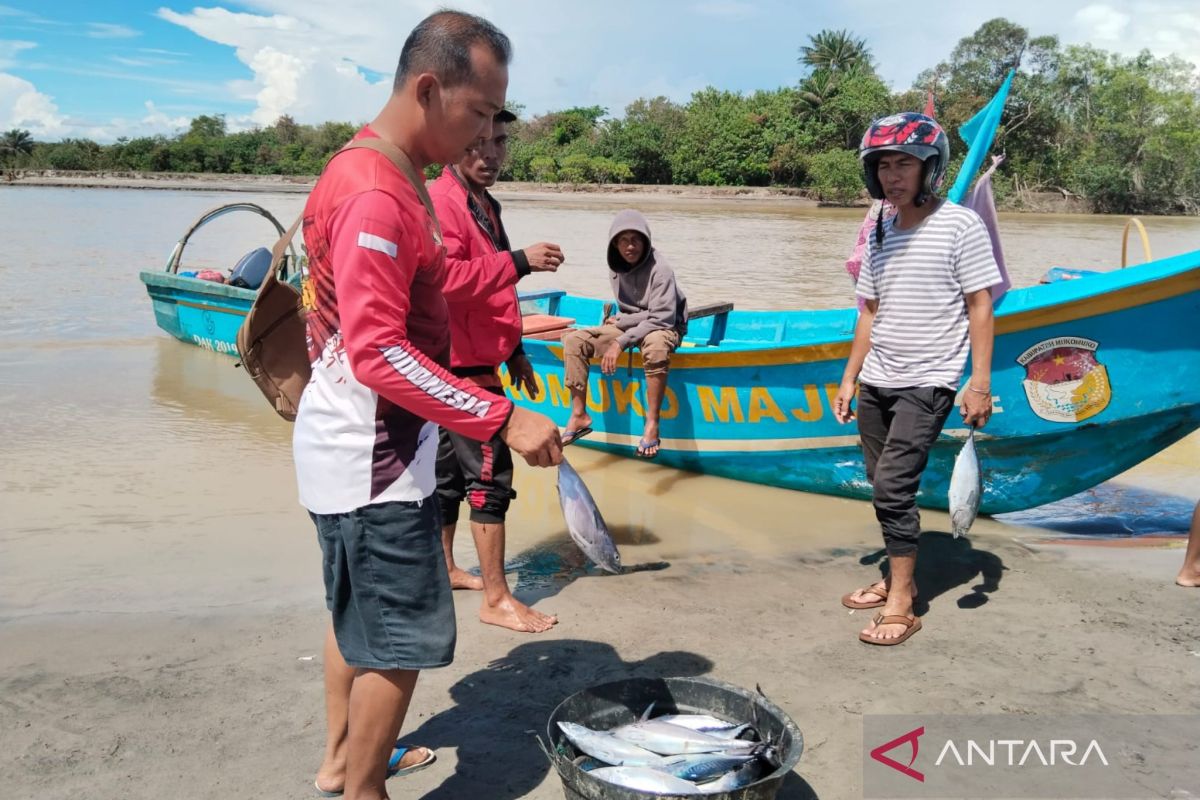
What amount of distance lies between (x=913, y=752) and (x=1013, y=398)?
2.85 meters

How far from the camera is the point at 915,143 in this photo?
365 centimetres

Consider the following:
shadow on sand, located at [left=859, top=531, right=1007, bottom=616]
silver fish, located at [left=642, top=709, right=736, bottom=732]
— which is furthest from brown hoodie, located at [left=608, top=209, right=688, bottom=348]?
silver fish, located at [left=642, top=709, right=736, bottom=732]

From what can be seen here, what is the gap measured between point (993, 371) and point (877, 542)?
1.16 m

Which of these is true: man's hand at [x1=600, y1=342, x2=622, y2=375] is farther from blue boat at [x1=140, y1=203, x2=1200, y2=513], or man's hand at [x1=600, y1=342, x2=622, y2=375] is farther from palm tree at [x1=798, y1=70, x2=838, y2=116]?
palm tree at [x1=798, y1=70, x2=838, y2=116]

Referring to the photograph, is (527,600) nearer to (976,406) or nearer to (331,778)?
(331,778)

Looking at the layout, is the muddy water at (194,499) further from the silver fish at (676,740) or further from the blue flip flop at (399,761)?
the silver fish at (676,740)

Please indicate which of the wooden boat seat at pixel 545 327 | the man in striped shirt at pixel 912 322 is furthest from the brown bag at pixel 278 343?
the wooden boat seat at pixel 545 327

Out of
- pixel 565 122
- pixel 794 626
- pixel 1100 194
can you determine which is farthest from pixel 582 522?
pixel 565 122

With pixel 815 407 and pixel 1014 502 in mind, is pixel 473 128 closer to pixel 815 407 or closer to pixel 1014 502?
pixel 815 407

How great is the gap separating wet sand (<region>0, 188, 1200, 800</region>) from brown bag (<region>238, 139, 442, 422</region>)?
46.3 inches

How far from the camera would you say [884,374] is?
3975 mm

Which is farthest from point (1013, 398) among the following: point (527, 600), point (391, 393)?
point (391, 393)

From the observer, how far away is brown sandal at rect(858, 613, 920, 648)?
12.5ft

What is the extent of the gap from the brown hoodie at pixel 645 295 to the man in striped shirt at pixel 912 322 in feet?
7.79
